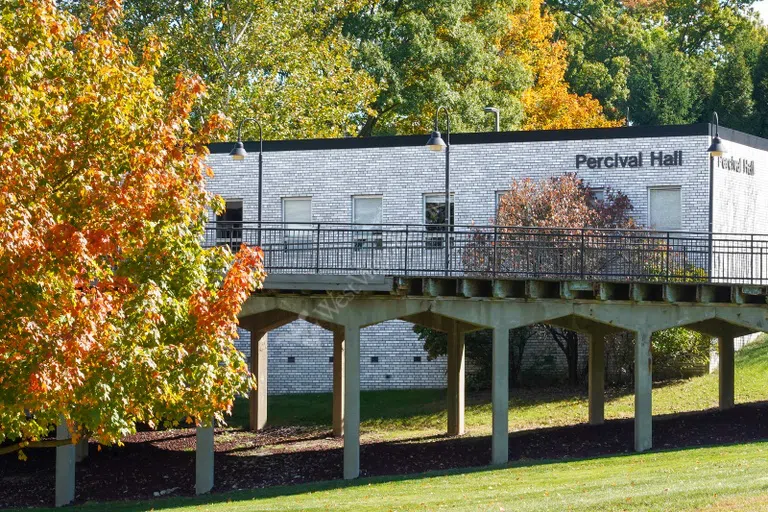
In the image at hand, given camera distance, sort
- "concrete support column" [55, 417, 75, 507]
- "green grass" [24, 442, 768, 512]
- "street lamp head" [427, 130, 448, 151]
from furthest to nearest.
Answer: "street lamp head" [427, 130, 448, 151], "concrete support column" [55, 417, 75, 507], "green grass" [24, 442, 768, 512]

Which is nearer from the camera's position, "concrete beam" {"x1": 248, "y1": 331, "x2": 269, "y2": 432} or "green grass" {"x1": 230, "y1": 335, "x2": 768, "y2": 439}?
"green grass" {"x1": 230, "y1": 335, "x2": 768, "y2": 439}

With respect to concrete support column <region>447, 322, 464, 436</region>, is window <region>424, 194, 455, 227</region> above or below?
above

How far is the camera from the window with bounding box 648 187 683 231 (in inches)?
1352

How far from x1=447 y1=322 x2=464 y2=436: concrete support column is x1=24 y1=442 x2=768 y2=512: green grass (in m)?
5.85

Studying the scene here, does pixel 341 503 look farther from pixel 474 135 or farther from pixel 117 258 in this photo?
pixel 474 135

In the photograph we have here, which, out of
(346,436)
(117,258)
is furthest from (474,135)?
(117,258)

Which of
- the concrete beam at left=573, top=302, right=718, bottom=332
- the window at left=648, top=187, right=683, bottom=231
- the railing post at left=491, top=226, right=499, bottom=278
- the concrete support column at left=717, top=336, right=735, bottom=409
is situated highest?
the window at left=648, top=187, right=683, bottom=231

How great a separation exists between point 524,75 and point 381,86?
6100 mm

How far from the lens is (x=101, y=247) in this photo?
54.6 feet

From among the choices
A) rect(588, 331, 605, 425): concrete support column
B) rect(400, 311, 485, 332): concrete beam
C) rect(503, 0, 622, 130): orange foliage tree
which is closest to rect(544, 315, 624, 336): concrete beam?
rect(588, 331, 605, 425): concrete support column

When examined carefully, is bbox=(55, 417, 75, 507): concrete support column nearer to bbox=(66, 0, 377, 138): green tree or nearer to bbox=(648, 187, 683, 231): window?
bbox=(648, 187, 683, 231): window

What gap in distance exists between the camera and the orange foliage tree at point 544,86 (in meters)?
56.8

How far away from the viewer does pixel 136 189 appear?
671 inches

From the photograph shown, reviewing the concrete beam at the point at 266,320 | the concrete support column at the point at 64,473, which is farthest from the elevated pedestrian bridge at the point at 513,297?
the concrete beam at the point at 266,320
